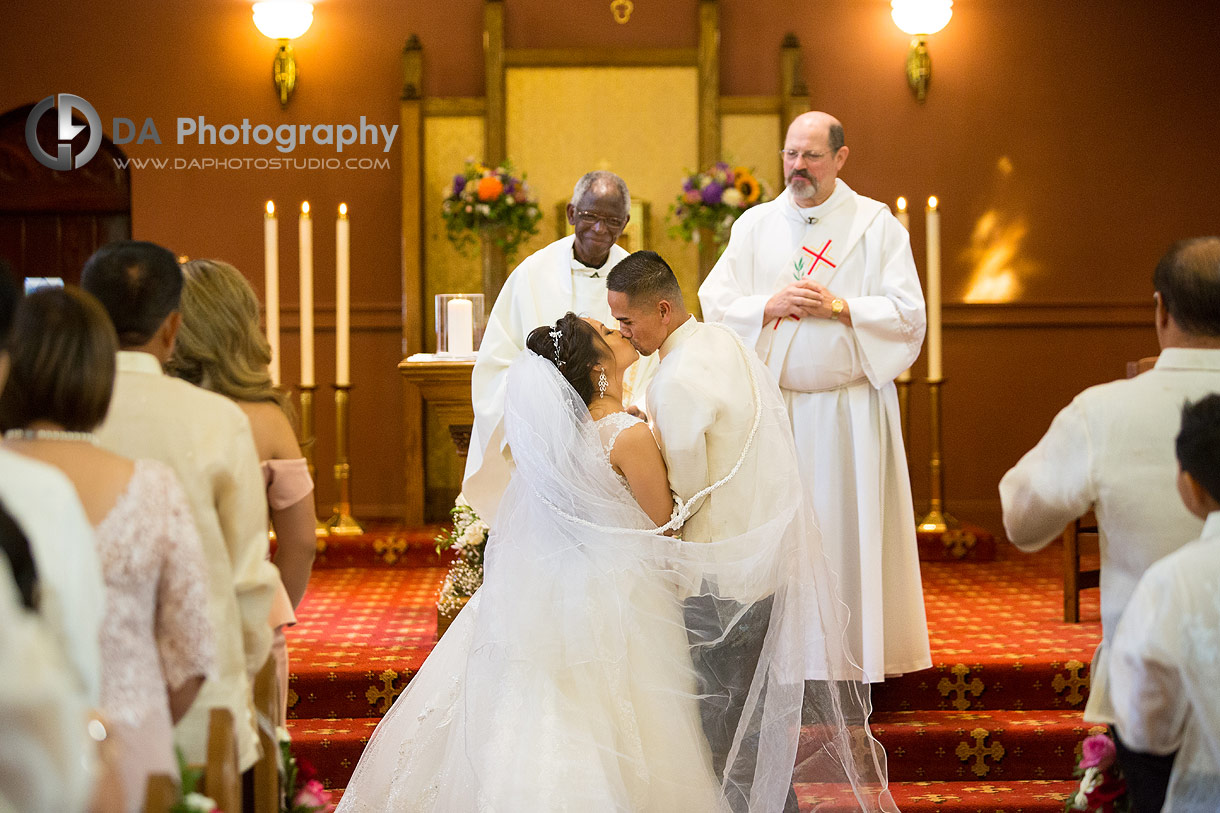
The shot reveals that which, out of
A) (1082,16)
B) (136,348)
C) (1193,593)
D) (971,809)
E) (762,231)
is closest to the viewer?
(1193,593)

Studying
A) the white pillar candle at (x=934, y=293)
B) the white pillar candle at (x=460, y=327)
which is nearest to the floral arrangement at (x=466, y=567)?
the white pillar candle at (x=460, y=327)

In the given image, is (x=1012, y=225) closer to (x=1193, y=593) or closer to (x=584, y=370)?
(x=584, y=370)

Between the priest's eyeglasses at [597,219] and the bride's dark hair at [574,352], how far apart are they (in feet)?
3.98

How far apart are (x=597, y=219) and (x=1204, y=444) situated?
9.42ft

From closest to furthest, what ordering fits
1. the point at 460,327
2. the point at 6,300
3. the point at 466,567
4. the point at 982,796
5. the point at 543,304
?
the point at 6,300 < the point at 982,796 < the point at 543,304 < the point at 466,567 < the point at 460,327

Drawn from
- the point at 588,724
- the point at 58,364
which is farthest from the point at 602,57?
the point at 58,364

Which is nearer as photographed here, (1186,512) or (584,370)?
(1186,512)

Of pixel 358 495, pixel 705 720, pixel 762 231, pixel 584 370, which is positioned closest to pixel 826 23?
pixel 762 231

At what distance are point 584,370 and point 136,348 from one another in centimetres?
144

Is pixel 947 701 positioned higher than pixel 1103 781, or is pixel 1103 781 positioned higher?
pixel 1103 781

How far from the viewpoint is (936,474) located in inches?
282

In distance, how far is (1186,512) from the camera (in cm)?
240

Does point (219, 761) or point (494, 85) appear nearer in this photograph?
point (219, 761)

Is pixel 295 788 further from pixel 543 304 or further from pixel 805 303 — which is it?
pixel 543 304
